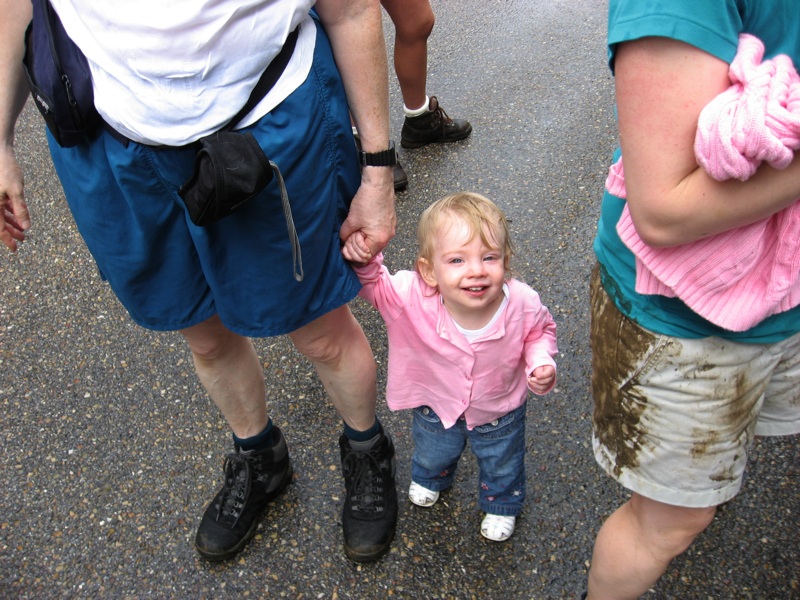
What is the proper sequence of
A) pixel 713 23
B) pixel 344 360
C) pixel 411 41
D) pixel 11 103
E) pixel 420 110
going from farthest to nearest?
pixel 420 110 → pixel 411 41 → pixel 344 360 → pixel 11 103 → pixel 713 23

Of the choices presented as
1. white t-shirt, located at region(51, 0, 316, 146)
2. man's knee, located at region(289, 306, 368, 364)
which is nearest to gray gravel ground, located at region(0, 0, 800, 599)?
white t-shirt, located at region(51, 0, 316, 146)

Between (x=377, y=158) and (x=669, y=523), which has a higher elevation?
(x=377, y=158)

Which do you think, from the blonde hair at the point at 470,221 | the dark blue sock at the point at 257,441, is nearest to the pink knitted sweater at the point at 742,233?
the blonde hair at the point at 470,221

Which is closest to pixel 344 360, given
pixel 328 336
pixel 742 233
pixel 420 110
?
pixel 328 336

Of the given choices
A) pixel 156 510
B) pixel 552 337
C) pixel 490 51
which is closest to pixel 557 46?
pixel 490 51

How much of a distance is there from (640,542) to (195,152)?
3.90 feet

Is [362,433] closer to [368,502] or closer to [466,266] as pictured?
[368,502]

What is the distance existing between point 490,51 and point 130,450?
3042 millimetres

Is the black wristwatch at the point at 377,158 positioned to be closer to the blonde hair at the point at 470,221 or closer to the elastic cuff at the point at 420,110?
the blonde hair at the point at 470,221

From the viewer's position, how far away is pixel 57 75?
1377mm

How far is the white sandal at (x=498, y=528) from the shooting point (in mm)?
2123

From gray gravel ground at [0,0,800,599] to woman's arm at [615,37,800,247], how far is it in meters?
1.05

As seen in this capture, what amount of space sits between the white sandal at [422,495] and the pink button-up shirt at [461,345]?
1.22ft

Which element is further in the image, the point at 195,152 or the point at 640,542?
the point at 640,542
